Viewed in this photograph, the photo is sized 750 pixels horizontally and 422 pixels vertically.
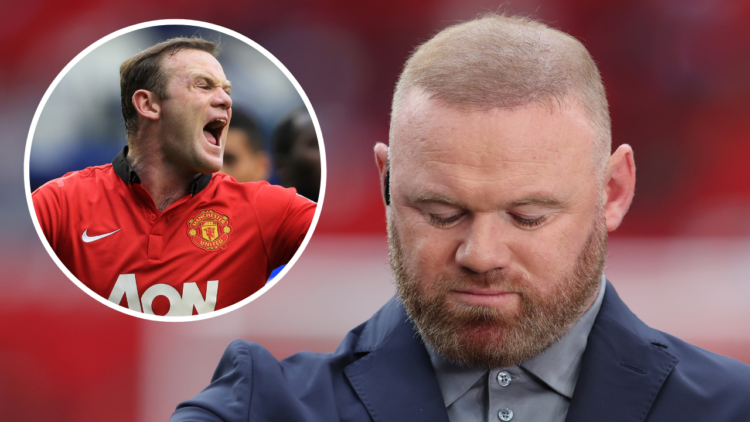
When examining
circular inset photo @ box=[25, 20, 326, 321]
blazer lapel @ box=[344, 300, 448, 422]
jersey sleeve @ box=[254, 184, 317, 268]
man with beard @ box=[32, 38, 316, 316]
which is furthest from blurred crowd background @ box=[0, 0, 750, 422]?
blazer lapel @ box=[344, 300, 448, 422]

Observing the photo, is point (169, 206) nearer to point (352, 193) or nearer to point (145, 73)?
point (145, 73)

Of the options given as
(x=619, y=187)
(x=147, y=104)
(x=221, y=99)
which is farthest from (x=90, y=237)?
(x=619, y=187)

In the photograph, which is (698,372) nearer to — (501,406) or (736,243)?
→ (501,406)

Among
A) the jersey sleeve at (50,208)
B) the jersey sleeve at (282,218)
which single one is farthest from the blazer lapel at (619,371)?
the jersey sleeve at (50,208)

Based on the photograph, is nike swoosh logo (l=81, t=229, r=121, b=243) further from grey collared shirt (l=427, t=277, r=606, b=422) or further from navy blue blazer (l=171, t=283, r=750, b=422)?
grey collared shirt (l=427, t=277, r=606, b=422)

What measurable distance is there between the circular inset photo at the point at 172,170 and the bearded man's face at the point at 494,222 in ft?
1.89

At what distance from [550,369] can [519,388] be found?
9 cm

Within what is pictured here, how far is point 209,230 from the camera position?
2.01 meters

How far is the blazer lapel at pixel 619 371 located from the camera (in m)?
1.52

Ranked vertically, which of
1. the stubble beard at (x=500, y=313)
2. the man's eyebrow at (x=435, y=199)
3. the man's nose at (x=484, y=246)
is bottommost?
the stubble beard at (x=500, y=313)

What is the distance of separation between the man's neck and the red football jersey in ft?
0.06

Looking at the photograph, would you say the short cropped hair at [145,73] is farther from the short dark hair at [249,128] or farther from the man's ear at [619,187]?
the man's ear at [619,187]

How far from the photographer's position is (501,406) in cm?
158

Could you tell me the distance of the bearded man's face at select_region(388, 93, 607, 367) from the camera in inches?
56.7
